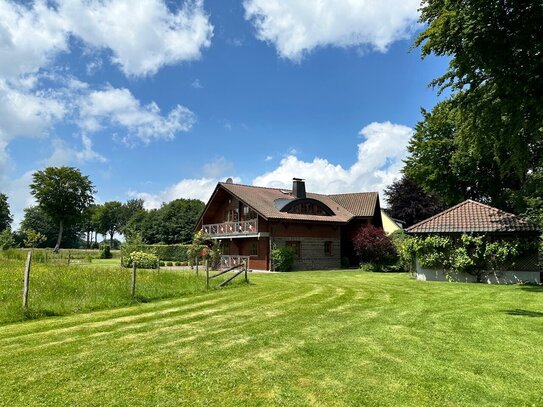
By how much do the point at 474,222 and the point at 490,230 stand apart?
1093 mm

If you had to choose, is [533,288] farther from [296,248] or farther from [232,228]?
[232,228]

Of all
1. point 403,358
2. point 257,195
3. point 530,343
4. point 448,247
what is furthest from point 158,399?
point 257,195

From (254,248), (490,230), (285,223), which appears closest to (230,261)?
(254,248)

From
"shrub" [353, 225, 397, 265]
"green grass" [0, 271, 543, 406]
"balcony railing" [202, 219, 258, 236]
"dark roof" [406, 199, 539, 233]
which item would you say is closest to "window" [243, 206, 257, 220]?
"balcony railing" [202, 219, 258, 236]

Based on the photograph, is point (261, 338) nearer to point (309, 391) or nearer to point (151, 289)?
point (309, 391)

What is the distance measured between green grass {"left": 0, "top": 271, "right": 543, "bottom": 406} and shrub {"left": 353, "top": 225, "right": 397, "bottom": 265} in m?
17.5

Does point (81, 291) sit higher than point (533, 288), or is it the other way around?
point (81, 291)

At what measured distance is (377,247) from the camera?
92.2ft

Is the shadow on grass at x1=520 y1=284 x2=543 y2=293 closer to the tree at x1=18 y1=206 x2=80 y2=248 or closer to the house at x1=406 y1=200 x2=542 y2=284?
the house at x1=406 y1=200 x2=542 y2=284

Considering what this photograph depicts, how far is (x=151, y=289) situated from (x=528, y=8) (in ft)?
41.7

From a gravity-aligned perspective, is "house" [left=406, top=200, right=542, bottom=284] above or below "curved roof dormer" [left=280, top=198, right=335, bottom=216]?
below

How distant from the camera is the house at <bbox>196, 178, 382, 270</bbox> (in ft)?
94.6

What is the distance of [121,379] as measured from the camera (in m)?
5.06

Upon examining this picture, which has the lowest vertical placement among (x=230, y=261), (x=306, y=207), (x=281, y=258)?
(x=230, y=261)
